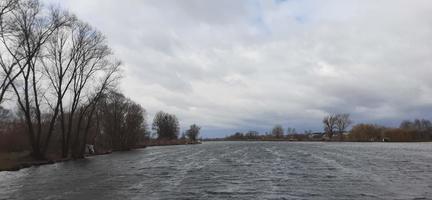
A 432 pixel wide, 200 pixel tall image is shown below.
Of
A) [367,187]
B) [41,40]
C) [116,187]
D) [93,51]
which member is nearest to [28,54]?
[41,40]

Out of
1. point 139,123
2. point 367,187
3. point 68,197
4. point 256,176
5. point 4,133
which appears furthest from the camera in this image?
point 139,123

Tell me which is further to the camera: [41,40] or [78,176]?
[41,40]

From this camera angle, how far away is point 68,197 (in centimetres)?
2381

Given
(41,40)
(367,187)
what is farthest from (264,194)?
(41,40)

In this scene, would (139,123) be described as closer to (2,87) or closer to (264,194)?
(2,87)

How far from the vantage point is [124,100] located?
11638 cm

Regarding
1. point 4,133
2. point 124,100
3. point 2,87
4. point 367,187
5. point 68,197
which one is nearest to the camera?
point 68,197

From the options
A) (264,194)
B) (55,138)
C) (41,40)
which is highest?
(41,40)

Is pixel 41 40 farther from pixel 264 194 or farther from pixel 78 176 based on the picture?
pixel 264 194

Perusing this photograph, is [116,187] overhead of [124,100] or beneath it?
beneath

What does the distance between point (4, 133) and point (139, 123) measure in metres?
53.5

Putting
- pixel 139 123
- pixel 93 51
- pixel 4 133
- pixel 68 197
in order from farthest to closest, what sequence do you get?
pixel 139 123 → pixel 4 133 → pixel 93 51 → pixel 68 197

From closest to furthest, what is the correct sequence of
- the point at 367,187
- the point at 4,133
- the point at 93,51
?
1. the point at 367,187
2. the point at 93,51
3. the point at 4,133

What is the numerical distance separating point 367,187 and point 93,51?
153 feet
